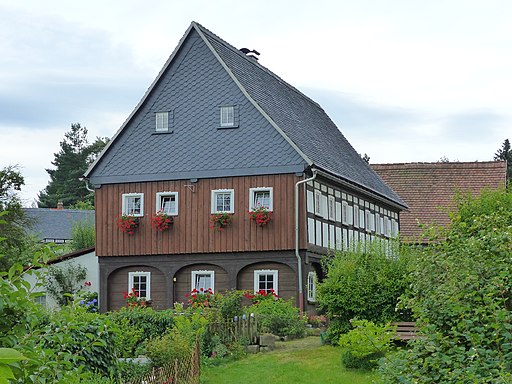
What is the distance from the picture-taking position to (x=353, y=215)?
33.4 meters

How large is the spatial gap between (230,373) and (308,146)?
12774mm

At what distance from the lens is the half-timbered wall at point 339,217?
28.8m

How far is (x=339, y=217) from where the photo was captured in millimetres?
31703

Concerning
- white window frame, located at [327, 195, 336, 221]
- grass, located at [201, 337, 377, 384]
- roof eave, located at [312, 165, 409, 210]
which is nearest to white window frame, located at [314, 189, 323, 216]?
roof eave, located at [312, 165, 409, 210]

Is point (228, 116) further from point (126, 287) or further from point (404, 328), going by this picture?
point (404, 328)

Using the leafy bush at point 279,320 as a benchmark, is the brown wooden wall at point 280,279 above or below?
above

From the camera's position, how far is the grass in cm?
1706

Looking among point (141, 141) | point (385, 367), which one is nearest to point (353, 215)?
point (141, 141)

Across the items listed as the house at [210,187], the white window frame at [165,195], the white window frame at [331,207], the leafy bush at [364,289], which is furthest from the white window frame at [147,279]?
the leafy bush at [364,289]

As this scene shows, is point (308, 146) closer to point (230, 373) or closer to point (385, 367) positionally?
point (230, 373)

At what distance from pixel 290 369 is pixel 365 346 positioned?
1721mm

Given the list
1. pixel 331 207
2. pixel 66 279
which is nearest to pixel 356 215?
pixel 331 207

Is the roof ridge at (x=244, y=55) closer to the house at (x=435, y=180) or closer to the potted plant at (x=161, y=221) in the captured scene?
the potted plant at (x=161, y=221)

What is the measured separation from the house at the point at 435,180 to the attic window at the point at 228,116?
59.7 feet
